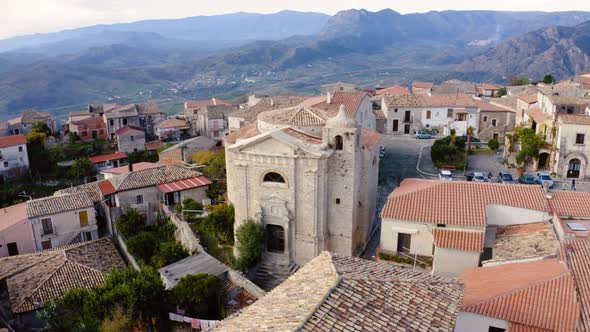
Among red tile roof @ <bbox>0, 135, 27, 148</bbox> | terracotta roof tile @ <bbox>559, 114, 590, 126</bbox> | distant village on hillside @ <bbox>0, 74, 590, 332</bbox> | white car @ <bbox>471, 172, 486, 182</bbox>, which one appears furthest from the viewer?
red tile roof @ <bbox>0, 135, 27, 148</bbox>

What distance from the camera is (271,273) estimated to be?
29.5 meters

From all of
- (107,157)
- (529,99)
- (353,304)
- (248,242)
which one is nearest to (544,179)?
(529,99)

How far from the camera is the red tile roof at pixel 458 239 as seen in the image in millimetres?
23703

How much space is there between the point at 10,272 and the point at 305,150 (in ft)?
66.0

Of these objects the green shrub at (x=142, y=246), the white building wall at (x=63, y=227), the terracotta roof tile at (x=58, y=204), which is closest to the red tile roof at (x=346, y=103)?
the green shrub at (x=142, y=246)

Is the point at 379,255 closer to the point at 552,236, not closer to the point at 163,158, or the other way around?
the point at 552,236

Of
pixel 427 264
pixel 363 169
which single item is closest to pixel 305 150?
pixel 363 169

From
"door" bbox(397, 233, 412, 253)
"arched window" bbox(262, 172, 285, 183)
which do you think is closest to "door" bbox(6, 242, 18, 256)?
"arched window" bbox(262, 172, 285, 183)

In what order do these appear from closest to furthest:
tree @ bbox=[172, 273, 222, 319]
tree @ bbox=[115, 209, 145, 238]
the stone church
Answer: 1. tree @ bbox=[172, 273, 222, 319]
2. the stone church
3. tree @ bbox=[115, 209, 145, 238]

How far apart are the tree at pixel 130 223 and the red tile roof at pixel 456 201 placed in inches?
789

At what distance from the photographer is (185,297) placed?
76.9 feet

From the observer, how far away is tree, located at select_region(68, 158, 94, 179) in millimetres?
60719

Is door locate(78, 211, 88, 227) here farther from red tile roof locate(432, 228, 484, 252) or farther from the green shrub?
red tile roof locate(432, 228, 484, 252)

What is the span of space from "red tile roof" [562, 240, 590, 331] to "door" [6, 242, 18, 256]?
1416 inches
